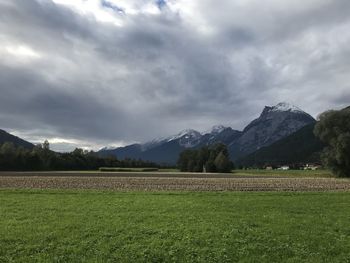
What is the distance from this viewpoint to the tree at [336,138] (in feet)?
373

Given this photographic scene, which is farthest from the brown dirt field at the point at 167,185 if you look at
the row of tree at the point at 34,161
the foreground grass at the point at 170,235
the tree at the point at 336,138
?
the row of tree at the point at 34,161

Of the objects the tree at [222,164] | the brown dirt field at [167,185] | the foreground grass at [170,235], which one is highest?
the tree at [222,164]

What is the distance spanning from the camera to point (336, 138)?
118 m

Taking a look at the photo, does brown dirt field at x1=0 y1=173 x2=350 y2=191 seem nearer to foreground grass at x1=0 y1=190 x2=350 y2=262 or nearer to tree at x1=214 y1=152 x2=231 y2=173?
foreground grass at x1=0 y1=190 x2=350 y2=262

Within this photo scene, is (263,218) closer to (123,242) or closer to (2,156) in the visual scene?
(123,242)

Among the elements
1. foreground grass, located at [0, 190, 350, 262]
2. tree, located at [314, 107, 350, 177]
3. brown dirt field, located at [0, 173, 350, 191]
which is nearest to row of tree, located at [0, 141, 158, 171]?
brown dirt field, located at [0, 173, 350, 191]

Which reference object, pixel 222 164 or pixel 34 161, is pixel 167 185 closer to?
pixel 222 164

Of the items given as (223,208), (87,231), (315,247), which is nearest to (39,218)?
(87,231)

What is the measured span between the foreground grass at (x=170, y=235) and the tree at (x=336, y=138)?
9233 centimetres

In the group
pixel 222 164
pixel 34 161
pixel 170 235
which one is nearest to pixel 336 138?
pixel 222 164

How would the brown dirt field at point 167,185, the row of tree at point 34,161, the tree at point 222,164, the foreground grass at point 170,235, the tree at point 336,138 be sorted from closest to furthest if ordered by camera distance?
the foreground grass at point 170,235, the brown dirt field at point 167,185, the tree at point 336,138, the row of tree at point 34,161, the tree at point 222,164

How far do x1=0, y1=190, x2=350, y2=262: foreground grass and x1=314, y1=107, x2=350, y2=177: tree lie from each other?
303 ft

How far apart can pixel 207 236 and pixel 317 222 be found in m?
7.27

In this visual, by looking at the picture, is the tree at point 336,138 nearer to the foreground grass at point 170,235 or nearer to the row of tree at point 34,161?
the foreground grass at point 170,235
